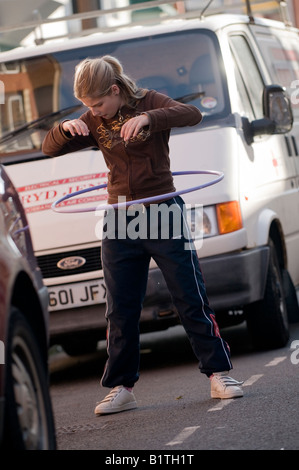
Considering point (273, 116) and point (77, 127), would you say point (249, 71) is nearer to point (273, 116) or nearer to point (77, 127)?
point (273, 116)

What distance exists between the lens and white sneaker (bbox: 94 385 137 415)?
6.88 meters

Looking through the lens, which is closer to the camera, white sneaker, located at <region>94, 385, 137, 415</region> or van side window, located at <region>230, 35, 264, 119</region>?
white sneaker, located at <region>94, 385, 137, 415</region>

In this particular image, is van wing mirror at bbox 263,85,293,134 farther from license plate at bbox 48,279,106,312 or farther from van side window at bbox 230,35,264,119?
license plate at bbox 48,279,106,312

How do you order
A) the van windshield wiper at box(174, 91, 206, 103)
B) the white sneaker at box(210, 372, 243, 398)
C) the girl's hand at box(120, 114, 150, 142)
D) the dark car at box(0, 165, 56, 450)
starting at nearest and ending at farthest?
1. the dark car at box(0, 165, 56, 450)
2. the girl's hand at box(120, 114, 150, 142)
3. the white sneaker at box(210, 372, 243, 398)
4. the van windshield wiper at box(174, 91, 206, 103)

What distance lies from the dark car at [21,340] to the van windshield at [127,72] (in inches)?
150

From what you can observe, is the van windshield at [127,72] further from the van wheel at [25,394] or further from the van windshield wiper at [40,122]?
the van wheel at [25,394]

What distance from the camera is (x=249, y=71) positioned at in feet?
31.7

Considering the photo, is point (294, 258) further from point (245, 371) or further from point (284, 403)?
point (284, 403)

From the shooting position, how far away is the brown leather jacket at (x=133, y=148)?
21.3 ft

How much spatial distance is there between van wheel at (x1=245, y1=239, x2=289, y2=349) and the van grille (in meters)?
1.21

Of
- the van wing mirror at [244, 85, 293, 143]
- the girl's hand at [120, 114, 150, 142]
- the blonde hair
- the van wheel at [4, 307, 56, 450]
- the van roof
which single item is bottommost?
the van wheel at [4, 307, 56, 450]

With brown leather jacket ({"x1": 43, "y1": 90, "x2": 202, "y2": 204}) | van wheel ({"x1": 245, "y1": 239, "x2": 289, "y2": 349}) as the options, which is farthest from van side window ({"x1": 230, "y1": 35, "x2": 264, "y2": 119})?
brown leather jacket ({"x1": 43, "y1": 90, "x2": 202, "y2": 204})

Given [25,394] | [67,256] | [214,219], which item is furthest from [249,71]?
[25,394]
